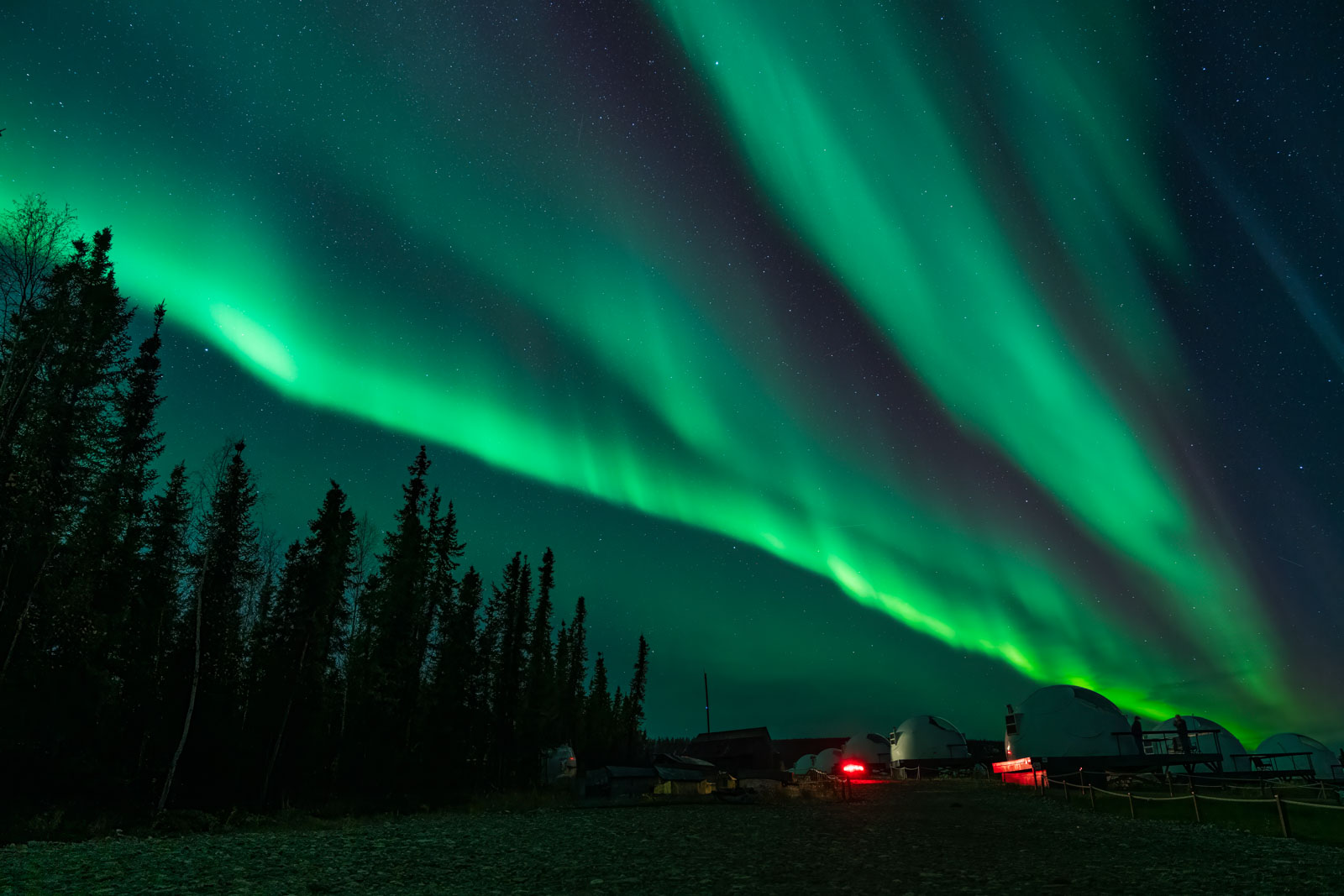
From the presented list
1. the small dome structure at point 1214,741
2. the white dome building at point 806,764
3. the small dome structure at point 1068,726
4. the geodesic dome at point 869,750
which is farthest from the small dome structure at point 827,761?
the small dome structure at point 1068,726

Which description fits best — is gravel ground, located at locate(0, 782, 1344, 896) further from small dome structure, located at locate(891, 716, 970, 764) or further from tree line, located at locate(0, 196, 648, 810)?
small dome structure, located at locate(891, 716, 970, 764)

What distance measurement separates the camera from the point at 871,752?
91.2 meters

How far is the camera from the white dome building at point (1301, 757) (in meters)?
66.2

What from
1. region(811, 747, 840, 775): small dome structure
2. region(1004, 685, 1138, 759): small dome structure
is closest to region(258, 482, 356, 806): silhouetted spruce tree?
region(1004, 685, 1138, 759): small dome structure

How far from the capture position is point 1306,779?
54.2m

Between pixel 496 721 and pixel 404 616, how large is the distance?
17876 millimetres

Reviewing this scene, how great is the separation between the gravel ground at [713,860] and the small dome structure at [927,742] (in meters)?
54.1

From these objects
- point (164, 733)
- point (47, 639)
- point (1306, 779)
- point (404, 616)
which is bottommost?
point (1306, 779)

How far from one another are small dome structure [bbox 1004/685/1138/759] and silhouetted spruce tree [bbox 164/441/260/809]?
5332 cm

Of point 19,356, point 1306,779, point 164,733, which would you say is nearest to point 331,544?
point 164,733

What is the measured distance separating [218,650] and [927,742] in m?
64.2

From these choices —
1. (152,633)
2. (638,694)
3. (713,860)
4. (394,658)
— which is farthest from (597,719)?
(713,860)

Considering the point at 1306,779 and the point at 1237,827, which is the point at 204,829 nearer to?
the point at 1237,827

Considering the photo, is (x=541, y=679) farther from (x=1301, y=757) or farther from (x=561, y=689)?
(x=1301, y=757)
